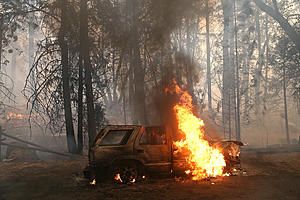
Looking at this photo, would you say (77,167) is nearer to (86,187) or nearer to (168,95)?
(86,187)

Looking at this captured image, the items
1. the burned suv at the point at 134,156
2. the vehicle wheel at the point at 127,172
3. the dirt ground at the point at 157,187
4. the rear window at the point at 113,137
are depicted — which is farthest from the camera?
the rear window at the point at 113,137

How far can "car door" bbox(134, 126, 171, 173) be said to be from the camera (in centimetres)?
682

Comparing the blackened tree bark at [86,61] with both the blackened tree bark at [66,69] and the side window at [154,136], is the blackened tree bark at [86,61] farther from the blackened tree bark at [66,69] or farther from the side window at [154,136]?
the side window at [154,136]

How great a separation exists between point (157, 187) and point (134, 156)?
3.24 ft

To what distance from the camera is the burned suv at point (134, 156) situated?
662 cm

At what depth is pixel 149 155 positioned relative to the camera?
683 centimetres

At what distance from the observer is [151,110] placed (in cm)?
1447

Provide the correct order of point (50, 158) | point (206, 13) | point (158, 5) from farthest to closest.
Answer: point (206, 13), point (158, 5), point (50, 158)

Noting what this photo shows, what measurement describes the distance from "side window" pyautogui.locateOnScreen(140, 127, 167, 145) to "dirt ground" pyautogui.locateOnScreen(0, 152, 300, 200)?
1068mm

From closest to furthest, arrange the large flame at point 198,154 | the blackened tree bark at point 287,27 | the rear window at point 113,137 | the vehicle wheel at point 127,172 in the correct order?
1. the vehicle wheel at point 127,172
2. the rear window at point 113,137
3. the large flame at point 198,154
4. the blackened tree bark at point 287,27

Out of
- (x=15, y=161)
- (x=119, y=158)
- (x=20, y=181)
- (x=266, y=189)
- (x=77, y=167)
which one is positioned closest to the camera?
(x=266, y=189)

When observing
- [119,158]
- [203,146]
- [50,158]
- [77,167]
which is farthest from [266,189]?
[50,158]

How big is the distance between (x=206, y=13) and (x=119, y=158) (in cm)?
1738

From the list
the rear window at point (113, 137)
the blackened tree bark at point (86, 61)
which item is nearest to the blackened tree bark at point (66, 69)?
the blackened tree bark at point (86, 61)
